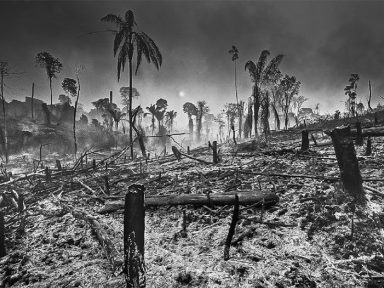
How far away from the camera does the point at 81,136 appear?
152ft

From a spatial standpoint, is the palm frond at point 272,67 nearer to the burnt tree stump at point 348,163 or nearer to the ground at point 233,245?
the ground at point 233,245

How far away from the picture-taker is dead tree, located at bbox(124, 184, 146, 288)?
2.74 meters

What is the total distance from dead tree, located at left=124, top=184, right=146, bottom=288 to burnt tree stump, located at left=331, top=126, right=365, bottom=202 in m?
3.95

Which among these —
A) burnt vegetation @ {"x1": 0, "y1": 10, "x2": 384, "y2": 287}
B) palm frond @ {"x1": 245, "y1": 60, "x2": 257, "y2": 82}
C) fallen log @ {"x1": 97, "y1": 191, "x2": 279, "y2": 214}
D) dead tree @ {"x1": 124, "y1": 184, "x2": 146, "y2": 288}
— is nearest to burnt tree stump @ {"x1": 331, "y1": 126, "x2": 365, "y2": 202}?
burnt vegetation @ {"x1": 0, "y1": 10, "x2": 384, "y2": 287}

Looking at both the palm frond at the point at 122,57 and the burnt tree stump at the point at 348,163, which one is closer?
the burnt tree stump at the point at 348,163

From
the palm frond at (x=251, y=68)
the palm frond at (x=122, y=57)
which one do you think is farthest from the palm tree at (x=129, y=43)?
the palm frond at (x=251, y=68)

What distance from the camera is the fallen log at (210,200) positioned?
483cm

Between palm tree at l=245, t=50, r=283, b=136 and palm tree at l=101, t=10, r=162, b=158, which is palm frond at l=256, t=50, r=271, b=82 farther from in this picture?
palm tree at l=101, t=10, r=162, b=158

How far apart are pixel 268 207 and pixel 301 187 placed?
1.25 metres

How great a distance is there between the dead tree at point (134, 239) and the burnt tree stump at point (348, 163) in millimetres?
3951

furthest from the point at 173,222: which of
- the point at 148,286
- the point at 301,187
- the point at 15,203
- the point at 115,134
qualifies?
the point at 115,134

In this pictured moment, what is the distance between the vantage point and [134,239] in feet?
9.02

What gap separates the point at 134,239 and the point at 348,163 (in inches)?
164

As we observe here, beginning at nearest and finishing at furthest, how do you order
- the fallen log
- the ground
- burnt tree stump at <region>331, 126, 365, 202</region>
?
the ground < burnt tree stump at <region>331, 126, 365, 202</region> < the fallen log
